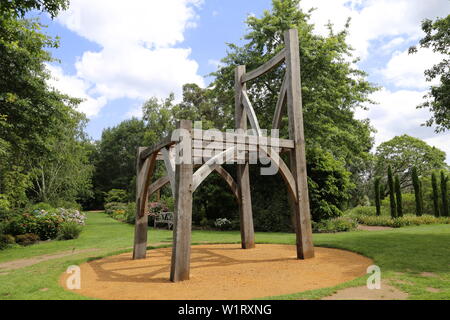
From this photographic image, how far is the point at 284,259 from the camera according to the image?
6816 mm

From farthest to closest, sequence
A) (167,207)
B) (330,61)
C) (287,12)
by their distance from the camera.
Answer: (167,207)
(287,12)
(330,61)

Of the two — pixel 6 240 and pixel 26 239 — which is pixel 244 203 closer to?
pixel 26 239

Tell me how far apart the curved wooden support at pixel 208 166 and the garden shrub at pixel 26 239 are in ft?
30.2

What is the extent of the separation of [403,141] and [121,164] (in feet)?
107

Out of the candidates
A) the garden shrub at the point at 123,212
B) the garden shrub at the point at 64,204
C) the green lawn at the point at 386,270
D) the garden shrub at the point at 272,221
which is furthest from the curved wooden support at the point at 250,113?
the garden shrub at the point at 64,204

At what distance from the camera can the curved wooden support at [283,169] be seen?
21.8 ft

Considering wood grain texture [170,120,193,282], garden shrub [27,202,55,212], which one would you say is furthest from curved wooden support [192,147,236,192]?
garden shrub [27,202,55,212]

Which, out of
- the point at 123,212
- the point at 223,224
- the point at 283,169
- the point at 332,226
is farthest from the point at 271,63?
the point at 123,212

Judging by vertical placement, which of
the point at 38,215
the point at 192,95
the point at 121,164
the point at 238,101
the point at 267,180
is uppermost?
the point at 192,95

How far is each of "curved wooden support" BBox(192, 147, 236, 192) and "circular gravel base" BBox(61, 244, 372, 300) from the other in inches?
61.8

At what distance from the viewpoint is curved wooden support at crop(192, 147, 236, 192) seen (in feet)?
18.2

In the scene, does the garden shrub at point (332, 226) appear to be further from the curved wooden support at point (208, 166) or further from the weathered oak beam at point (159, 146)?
the weathered oak beam at point (159, 146)
